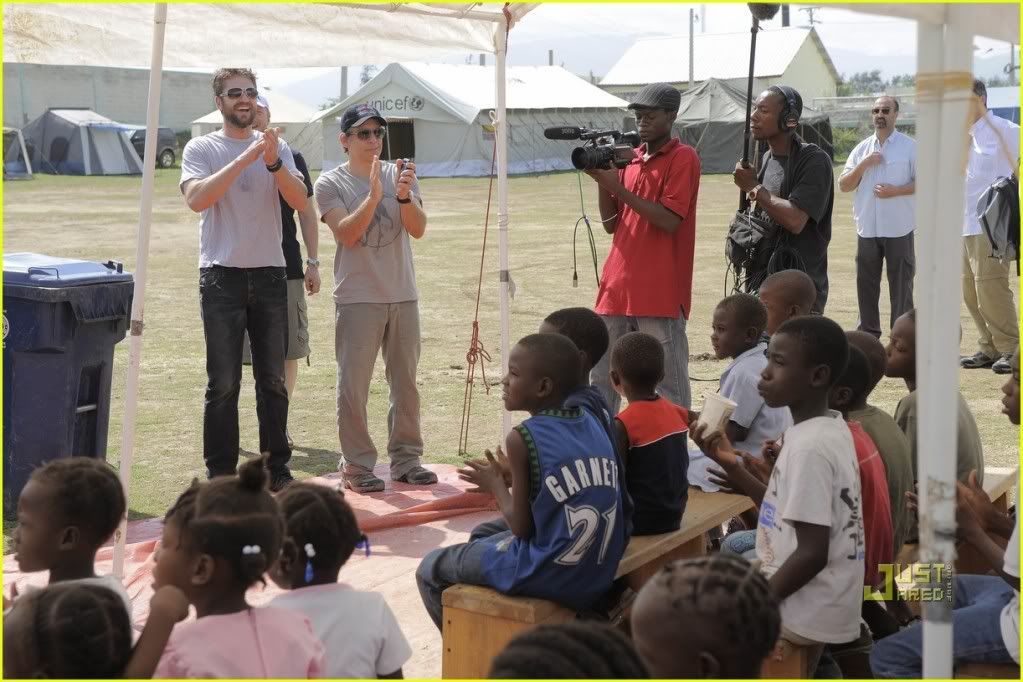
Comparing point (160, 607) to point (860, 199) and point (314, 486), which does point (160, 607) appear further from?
point (860, 199)

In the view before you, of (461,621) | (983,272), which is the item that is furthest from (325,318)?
(461,621)

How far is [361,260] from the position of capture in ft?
19.5

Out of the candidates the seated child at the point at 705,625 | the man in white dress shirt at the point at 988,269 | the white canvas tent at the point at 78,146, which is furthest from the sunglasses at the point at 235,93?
the white canvas tent at the point at 78,146

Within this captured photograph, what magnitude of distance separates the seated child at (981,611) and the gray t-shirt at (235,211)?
3.59 meters

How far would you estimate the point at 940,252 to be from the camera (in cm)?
236

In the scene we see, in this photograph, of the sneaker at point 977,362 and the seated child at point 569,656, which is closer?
the seated child at point 569,656

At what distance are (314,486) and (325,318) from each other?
28.3 ft

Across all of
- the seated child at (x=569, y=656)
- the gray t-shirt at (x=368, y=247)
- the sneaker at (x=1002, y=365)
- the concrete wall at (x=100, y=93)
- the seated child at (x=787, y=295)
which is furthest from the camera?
the concrete wall at (x=100, y=93)

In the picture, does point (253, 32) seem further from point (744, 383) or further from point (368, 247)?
point (744, 383)

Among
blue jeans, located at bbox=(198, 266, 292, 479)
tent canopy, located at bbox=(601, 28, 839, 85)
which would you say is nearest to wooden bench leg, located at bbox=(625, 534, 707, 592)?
blue jeans, located at bbox=(198, 266, 292, 479)

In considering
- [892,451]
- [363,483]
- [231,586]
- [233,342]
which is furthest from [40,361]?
[892,451]

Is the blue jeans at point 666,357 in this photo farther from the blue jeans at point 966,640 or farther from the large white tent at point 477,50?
the blue jeans at point 966,640

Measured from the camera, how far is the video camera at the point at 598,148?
5359mm

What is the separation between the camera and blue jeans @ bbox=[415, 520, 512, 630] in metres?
3.53
